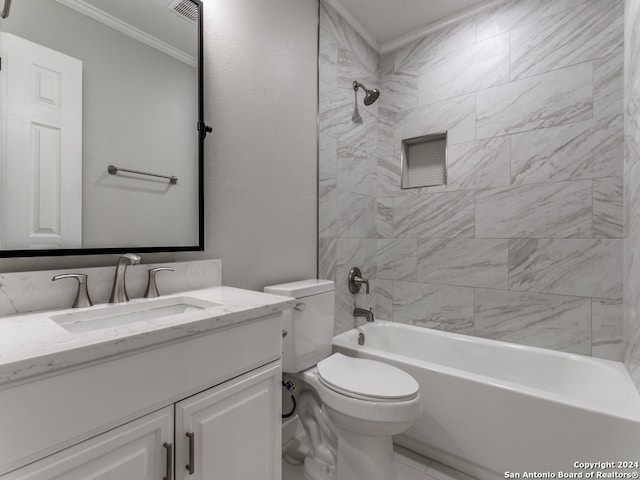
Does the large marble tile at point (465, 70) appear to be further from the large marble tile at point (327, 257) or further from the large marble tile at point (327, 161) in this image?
the large marble tile at point (327, 257)

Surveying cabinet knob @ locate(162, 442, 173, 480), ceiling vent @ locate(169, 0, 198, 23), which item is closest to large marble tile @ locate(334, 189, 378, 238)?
ceiling vent @ locate(169, 0, 198, 23)

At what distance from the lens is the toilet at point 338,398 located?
122 centimetres

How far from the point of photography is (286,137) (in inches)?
69.3

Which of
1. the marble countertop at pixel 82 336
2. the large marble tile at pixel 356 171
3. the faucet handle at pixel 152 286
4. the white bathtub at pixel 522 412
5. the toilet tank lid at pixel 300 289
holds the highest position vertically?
the large marble tile at pixel 356 171

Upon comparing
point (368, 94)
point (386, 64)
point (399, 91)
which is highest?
point (386, 64)

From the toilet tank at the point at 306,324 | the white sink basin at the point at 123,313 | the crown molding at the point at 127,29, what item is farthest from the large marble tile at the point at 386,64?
the white sink basin at the point at 123,313

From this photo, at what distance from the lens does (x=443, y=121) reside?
88.9 inches

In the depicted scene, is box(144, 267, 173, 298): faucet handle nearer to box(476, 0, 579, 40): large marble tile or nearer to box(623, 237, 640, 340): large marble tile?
box(623, 237, 640, 340): large marble tile

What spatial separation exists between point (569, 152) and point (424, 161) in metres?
0.89

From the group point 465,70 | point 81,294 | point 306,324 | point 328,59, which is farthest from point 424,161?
point 81,294

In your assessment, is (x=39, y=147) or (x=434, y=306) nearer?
(x=39, y=147)

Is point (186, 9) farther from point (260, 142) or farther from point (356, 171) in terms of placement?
point (356, 171)

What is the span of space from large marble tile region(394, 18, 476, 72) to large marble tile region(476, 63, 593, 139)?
43cm

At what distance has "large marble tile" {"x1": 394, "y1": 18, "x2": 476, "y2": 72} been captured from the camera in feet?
7.09
